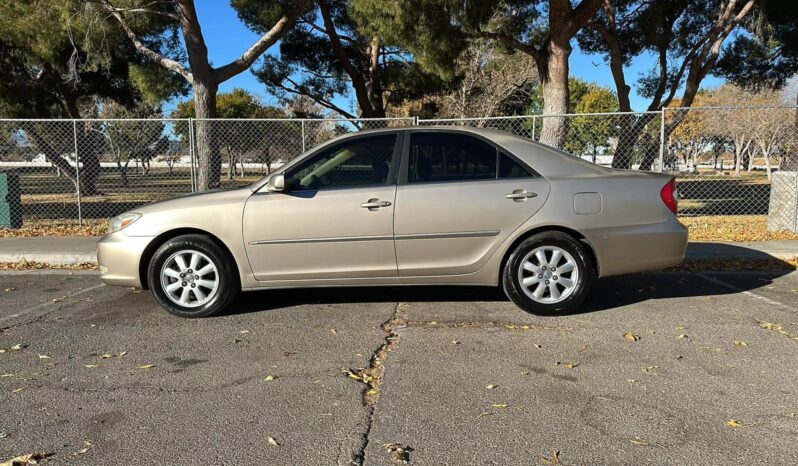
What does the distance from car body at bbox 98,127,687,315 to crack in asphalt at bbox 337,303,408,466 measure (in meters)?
0.45

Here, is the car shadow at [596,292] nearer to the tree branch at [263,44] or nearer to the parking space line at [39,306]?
the parking space line at [39,306]

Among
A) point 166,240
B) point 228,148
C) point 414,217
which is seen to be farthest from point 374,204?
point 228,148

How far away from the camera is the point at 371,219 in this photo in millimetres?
4852

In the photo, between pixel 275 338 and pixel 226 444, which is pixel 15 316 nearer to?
pixel 275 338

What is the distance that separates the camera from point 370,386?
3.53 metres

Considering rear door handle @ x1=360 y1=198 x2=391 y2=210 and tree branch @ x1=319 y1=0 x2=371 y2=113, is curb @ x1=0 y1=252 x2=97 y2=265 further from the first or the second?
tree branch @ x1=319 y1=0 x2=371 y2=113

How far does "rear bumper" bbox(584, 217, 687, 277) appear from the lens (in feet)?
16.1

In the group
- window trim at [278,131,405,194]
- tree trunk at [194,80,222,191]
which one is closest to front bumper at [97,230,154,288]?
window trim at [278,131,405,194]

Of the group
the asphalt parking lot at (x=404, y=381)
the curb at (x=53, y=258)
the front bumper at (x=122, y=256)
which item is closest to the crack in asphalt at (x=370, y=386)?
the asphalt parking lot at (x=404, y=381)

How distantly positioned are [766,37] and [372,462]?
18.2 meters

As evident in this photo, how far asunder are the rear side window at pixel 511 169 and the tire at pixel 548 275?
0.56m

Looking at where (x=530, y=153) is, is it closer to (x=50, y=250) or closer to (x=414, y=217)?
(x=414, y=217)

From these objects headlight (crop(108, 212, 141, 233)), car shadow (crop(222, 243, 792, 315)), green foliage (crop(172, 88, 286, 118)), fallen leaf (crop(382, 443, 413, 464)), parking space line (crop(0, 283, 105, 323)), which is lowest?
fallen leaf (crop(382, 443, 413, 464))

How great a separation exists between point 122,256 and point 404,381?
2.98 meters
